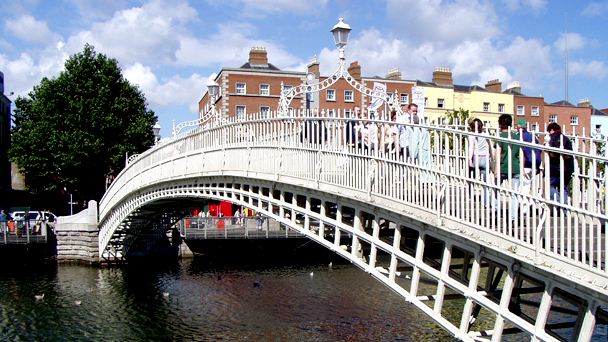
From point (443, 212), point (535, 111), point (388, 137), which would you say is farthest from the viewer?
point (535, 111)

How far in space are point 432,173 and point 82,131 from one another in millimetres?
31340

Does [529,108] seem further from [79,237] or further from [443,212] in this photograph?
[443,212]

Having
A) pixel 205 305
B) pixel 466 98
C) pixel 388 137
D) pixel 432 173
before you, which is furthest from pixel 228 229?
pixel 466 98

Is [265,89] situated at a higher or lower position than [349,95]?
higher

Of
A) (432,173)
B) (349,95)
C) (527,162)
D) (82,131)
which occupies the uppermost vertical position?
(349,95)

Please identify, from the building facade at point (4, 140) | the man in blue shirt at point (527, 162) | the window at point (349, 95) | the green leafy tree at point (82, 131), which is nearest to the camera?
the man in blue shirt at point (527, 162)

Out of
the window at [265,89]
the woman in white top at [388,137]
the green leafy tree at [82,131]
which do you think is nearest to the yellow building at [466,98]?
the window at [265,89]

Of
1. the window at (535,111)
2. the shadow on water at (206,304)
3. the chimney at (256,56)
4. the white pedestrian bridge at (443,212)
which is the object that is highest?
the chimney at (256,56)

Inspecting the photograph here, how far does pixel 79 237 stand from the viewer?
28.8 meters

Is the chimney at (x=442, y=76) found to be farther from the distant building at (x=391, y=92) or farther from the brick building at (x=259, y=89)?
the brick building at (x=259, y=89)

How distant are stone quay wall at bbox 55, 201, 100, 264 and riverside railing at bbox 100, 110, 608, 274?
533 inches

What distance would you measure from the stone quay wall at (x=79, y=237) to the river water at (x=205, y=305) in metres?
1.32

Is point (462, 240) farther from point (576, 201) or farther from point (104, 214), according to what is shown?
point (104, 214)

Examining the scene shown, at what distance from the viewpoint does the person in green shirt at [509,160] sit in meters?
7.05
